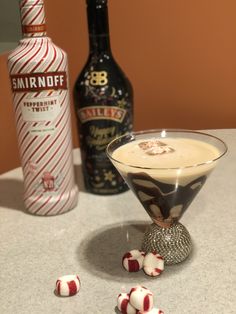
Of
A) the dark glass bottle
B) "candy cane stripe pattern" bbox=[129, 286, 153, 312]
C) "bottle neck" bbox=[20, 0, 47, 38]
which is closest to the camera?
"candy cane stripe pattern" bbox=[129, 286, 153, 312]

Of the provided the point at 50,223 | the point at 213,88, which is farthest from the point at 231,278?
the point at 213,88

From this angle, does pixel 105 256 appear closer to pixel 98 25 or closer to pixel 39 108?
pixel 39 108

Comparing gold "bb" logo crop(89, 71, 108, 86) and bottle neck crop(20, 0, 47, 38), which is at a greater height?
bottle neck crop(20, 0, 47, 38)

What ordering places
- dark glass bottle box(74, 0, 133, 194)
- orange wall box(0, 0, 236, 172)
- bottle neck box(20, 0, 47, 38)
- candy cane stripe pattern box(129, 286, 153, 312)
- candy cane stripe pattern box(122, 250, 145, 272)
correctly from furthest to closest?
orange wall box(0, 0, 236, 172)
dark glass bottle box(74, 0, 133, 194)
bottle neck box(20, 0, 47, 38)
candy cane stripe pattern box(122, 250, 145, 272)
candy cane stripe pattern box(129, 286, 153, 312)

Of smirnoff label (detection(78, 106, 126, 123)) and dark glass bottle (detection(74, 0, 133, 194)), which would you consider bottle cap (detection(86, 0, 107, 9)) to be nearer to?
dark glass bottle (detection(74, 0, 133, 194))

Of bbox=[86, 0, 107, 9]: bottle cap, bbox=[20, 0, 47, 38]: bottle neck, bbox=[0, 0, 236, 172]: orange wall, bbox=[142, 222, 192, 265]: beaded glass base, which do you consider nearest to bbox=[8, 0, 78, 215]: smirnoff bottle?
bbox=[20, 0, 47, 38]: bottle neck

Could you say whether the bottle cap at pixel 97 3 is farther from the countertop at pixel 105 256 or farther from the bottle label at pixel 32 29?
the countertop at pixel 105 256

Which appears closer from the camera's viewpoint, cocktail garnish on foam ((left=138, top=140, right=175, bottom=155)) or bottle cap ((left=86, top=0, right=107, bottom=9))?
cocktail garnish on foam ((left=138, top=140, right=175, bottom=155))
